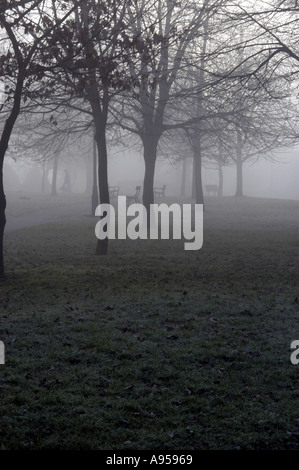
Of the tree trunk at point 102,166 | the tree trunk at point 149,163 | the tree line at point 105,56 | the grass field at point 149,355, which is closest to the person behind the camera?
the grass field at point 149,355

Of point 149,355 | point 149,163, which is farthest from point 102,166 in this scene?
point 149,355

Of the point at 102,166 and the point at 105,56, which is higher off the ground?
the point at 105,56

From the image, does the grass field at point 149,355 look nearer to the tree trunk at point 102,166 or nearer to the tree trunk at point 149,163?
the tree trunk at point 102,166

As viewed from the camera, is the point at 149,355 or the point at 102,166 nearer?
the point at 149,355

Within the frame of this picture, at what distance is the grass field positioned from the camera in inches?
191

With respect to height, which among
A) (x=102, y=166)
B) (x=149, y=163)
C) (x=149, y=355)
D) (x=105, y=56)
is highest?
(x=105, y=56)

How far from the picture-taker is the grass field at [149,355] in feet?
15.9

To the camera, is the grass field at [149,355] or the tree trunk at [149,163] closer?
the grass field at [149,355]

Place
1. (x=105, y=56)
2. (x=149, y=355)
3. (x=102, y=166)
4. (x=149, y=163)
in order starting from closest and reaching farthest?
1. (x=149, y=355)
2. (x=105, y=56)
3. (x=102, y=166)
4. (x=149, y=163)

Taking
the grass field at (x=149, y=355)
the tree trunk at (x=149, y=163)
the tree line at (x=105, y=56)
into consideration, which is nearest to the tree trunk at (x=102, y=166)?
the tree line at (x=105, y=56)

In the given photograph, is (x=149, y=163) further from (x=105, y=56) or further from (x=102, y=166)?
(x=105, y=56)

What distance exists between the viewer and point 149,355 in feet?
22.1
